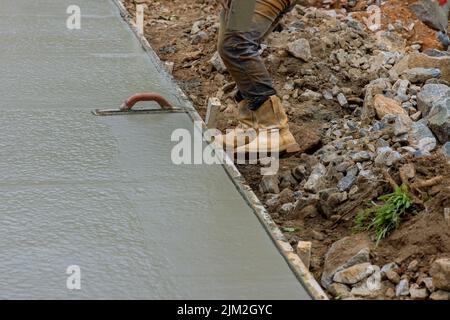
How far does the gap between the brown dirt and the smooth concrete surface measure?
54cm

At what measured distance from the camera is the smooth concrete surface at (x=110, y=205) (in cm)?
323

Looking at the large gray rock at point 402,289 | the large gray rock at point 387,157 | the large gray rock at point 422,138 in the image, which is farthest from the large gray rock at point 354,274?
the large gray rock at point 422,138

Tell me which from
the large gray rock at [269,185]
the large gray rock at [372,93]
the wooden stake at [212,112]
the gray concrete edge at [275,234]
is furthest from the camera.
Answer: the large gray rock at [372,93]

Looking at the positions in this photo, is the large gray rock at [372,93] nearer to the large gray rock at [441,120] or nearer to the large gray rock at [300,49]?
the large gray rock at [441,120]

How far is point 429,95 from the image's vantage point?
17.1ft

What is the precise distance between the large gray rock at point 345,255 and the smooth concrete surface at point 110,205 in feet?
1.17

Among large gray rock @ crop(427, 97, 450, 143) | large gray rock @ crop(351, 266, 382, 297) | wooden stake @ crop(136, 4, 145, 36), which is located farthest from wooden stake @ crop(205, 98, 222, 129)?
wooden stake @ crop(136, 4, 145, 36)

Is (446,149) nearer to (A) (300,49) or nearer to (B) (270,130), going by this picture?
(B) (270,130)

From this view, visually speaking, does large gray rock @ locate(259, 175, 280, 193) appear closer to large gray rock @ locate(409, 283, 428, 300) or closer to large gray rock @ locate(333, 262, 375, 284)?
large gray rock @ locate(333, 262, 375, 284)

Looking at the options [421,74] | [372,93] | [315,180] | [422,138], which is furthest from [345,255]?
[421,74]

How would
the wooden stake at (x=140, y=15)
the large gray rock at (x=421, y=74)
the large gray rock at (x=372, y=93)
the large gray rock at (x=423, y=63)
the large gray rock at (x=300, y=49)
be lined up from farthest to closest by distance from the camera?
1. the wooden stake at (x=140, y=15)
2. the large gray rock at (x=300, y=49)
3. the large gray rock at (x=423, y=63)
4. the large gray rock at (x=421, y=74)
5. the large gray rock at (x=372, y=93)

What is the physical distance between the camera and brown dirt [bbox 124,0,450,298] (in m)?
3.67
